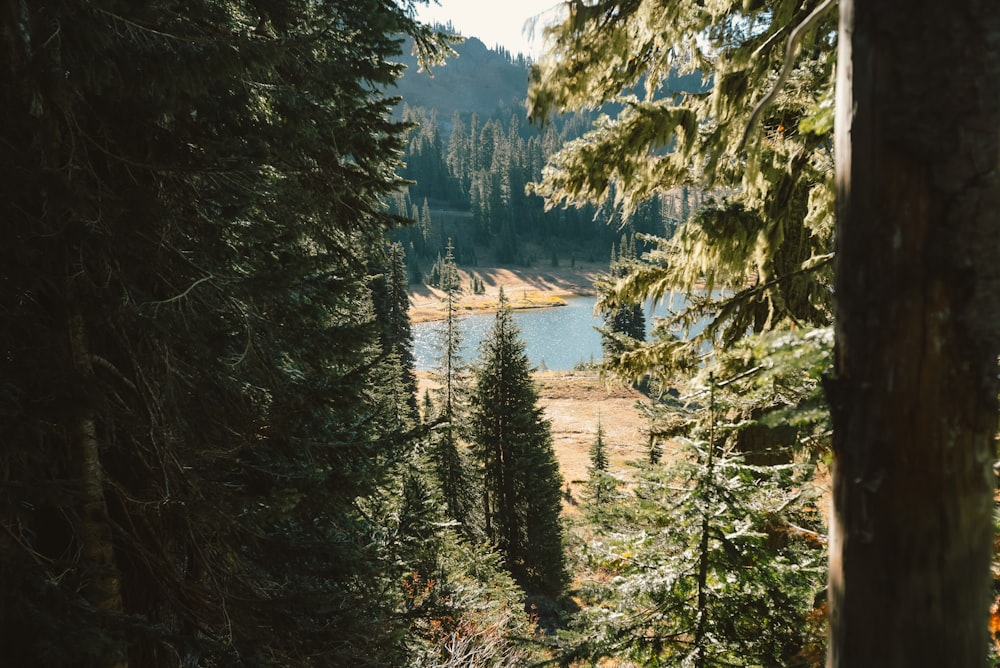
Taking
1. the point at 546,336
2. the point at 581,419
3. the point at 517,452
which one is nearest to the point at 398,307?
the point at 517,452

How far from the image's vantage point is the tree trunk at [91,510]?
3164mm

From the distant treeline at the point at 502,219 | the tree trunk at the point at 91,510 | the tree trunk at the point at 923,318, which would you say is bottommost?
the tree trunk at the point at 91,510

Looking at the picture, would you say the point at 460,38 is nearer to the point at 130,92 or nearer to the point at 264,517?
the point at 130,92

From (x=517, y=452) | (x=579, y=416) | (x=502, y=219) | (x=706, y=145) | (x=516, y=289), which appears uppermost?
(x=502, y=219)

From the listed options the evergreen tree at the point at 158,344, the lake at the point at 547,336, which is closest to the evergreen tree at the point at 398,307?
the lake at the point at 547,336

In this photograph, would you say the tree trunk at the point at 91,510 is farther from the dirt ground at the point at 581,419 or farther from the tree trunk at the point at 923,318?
the dirt ground at the point at 581,419

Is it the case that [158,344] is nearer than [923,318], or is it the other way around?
[923,318]

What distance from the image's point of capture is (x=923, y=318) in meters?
1.43

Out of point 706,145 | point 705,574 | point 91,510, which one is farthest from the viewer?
point 706,145

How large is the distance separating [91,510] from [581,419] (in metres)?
46.3

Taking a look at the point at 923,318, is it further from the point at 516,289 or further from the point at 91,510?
the point at 516,289

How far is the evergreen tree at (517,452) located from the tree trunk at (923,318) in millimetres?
19265

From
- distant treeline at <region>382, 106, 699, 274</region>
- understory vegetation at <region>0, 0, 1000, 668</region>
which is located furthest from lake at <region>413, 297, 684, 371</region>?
understory vegetation at <region>0, 0, 1000, 668</region>

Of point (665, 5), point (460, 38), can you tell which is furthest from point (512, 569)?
point (665, 5)
